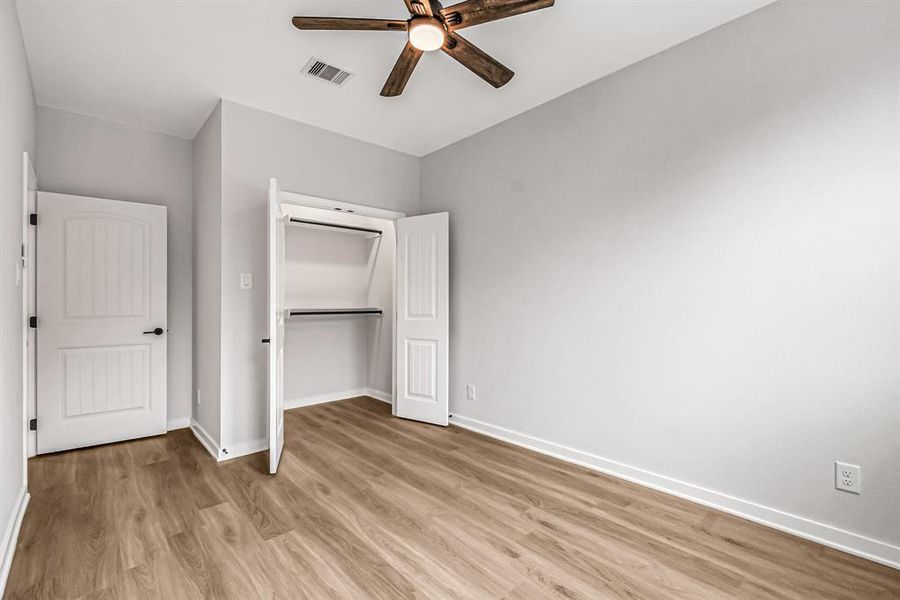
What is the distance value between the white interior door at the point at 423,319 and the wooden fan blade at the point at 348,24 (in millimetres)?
2104

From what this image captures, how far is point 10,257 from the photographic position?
210cm

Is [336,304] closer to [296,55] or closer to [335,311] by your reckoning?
[335,311]

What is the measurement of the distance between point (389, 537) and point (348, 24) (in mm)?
2537

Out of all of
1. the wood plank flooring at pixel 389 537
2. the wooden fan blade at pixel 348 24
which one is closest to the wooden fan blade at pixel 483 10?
the wooden fan blade at pixel 348 24

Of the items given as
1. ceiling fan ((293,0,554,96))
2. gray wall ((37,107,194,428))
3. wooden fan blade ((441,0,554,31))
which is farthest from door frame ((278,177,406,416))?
wooden fan blade ((441,0,554,31))

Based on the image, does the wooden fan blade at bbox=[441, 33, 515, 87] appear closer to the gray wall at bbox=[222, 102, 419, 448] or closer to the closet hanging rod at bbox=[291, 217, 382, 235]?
the gray wall at bbox=[222, 102, 419, 448]

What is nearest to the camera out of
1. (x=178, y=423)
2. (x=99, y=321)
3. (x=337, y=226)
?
(x=99, y=321)

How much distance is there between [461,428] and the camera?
402 cm

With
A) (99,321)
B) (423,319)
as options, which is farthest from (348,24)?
(99,321)

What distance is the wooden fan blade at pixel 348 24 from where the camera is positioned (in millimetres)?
1979

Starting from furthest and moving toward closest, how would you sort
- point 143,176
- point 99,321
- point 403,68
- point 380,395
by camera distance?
1. point 380,395
2. point 143,176
3. point 99,321
4. point 403,68

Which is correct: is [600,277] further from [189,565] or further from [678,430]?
→ [189,565]

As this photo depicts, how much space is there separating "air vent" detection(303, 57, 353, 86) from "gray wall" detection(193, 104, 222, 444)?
929 mm

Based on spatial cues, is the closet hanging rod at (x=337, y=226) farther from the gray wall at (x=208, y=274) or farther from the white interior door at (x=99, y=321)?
the white interior door at (x=99, y=321)
